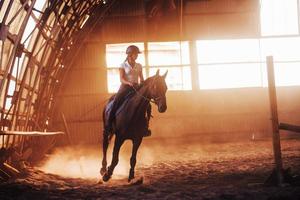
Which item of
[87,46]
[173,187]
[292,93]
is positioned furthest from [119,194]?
[292,93]

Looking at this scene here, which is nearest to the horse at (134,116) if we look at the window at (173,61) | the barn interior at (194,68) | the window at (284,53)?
the barn interior at (194,68)

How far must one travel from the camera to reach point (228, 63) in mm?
15383

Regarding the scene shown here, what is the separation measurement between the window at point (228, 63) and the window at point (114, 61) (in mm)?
2926

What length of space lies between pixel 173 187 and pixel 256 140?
969 cm

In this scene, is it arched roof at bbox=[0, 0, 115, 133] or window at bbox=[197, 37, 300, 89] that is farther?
window at bbox=[197, 37, 300, 89]

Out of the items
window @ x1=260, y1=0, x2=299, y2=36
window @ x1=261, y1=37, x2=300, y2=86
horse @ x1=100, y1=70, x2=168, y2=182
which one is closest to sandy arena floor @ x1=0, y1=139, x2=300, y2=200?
horse @ x1=100, y1=70, x2=168, y2=182

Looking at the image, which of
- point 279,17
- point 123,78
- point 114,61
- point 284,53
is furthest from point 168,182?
point 279,17

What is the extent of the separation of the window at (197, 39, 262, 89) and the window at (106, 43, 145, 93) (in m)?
2.93

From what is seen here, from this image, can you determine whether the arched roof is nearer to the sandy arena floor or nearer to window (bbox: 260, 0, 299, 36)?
the sandy arena floor

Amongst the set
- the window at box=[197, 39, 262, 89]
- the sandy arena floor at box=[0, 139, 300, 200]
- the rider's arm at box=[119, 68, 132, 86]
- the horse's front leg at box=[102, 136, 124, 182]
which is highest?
the window at box=[197, 39, 262, 89]

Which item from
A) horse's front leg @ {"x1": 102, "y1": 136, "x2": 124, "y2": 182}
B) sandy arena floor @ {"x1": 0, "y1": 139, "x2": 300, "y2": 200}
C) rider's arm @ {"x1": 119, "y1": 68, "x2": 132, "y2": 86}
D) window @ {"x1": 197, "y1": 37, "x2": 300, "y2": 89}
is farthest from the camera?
window @ {"x1": 197, "y1": 37, "x2": 300, "y2": 89}

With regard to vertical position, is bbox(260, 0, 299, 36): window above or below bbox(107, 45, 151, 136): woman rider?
above

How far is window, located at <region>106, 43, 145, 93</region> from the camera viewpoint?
1535cm

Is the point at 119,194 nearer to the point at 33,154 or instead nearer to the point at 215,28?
the point at 33,154
